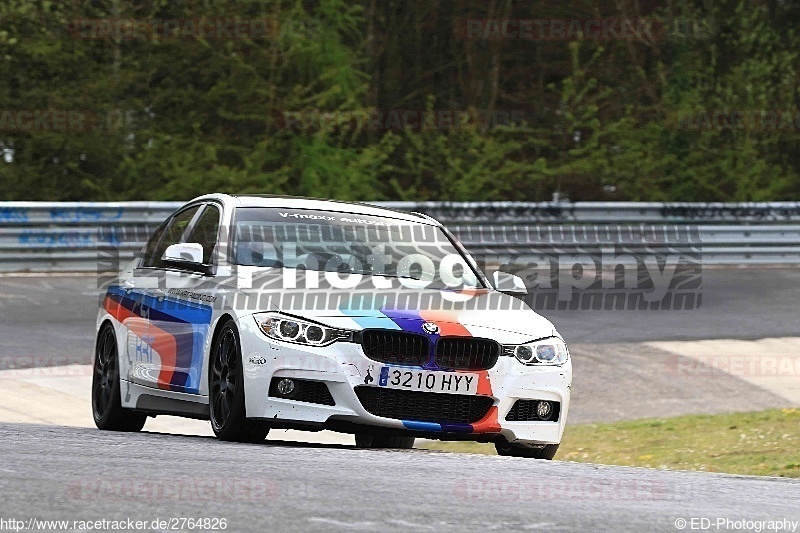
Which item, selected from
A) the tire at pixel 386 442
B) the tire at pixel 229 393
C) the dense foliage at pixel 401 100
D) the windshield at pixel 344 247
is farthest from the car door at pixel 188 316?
the dense foliage at pixel 401 100

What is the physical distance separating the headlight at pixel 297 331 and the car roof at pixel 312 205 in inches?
61.0

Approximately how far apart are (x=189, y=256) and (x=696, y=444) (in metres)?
4.71

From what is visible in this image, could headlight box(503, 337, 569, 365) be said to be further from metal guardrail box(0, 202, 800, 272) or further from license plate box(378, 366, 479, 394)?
metal guardrail box(0, 202, 800, 272)

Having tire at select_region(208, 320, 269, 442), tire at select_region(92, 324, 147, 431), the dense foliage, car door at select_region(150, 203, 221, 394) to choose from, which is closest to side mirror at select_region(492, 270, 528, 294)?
car door at select_region(150, 203, 221, 394)

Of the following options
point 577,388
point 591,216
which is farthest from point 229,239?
point 591,216

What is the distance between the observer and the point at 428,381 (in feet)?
30.4

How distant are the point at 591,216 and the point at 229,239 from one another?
13.3 metres

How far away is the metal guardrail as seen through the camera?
68.0 feet

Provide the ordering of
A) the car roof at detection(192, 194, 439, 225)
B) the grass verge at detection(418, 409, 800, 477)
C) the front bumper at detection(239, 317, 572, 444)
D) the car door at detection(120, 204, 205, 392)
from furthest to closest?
1. the grass verge at detection(418, 409, 800, 477)
2. the car roof at detection(192, 194, 439, 225)
3. the car door at detection(120, 204, 205, 392)
4. the front bumper at detection(239, 317, 572, 444)

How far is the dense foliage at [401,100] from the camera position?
2302cm

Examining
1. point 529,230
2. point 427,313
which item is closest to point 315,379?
point 427,313

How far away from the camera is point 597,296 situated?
20594 millimetres

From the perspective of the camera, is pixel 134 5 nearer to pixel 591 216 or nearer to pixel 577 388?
pixel 591 216

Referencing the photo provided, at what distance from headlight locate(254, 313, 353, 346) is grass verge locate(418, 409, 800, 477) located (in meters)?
3.50
